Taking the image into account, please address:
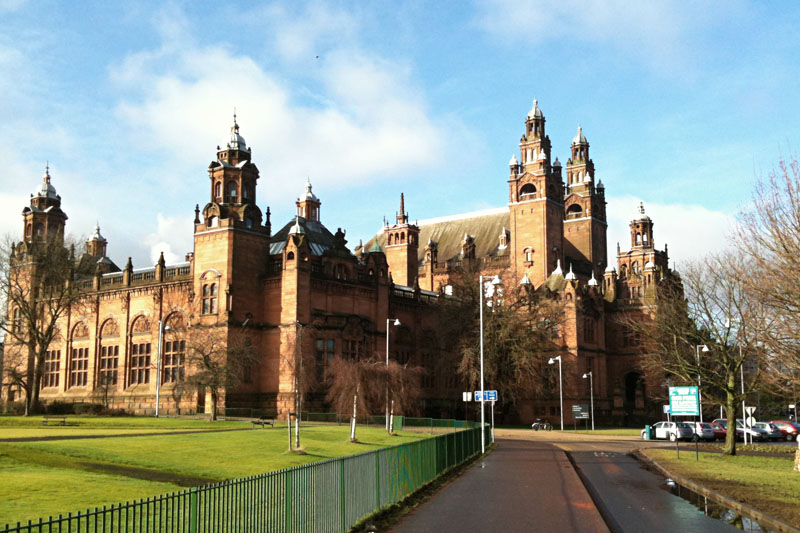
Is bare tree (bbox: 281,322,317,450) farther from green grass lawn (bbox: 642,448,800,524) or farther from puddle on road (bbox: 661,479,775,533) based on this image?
green grass lawn (bbox: 642,448,800,524)

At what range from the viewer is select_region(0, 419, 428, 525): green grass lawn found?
1831 cm

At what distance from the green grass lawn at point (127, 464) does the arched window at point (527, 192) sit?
60.4 metres

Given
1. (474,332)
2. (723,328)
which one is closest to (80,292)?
(474,332)

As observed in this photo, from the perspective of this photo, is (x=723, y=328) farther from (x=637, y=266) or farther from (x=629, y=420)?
(x=637, y=266)

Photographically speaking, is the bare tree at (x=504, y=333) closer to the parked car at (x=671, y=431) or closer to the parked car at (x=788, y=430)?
the parked car at (x=671, y=431)

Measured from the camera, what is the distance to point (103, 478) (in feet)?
73.7

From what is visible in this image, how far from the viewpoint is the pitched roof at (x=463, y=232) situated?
105625 millimetres

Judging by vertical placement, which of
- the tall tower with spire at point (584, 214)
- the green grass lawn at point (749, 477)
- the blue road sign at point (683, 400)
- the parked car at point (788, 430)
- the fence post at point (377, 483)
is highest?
the tall tower with spire at point (584, 214)

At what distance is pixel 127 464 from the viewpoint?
89.4 ft

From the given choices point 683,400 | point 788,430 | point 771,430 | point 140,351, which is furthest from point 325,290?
point 788,430

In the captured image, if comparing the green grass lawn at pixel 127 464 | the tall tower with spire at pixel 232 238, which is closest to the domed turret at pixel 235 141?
the tall tower with spire at pixel 232 238

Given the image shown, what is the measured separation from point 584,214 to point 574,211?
1.98m

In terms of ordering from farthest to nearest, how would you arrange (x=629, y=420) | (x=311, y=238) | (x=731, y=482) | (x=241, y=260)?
(x=629, y=420)
(x=311, y=238)
(x=241, y=260)
(x=731, y=482)

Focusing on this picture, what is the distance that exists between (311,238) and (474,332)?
720 inches
